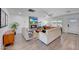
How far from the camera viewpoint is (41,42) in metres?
2.30

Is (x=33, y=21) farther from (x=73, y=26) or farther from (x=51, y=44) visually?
(x=73, y=26)

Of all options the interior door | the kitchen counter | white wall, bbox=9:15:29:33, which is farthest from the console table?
the interior door

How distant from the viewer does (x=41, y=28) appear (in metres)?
Answer: 2.32

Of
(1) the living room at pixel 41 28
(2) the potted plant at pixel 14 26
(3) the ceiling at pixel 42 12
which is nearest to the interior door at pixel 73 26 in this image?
(1) the living room at pixel 41 28

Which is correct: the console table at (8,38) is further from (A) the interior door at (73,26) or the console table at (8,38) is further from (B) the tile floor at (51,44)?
(A) the interior door at (73,26)

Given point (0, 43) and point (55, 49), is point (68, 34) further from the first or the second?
point (0, 43)

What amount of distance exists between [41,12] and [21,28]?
643 mm

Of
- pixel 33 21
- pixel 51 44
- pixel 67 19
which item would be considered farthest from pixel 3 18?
pixel 67 19

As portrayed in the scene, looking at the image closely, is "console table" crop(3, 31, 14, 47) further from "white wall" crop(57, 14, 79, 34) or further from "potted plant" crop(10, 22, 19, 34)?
"white wall" crop(57, 14, 79, 34)

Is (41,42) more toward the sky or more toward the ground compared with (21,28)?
more toward the ground

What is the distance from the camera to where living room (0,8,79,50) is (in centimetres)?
222

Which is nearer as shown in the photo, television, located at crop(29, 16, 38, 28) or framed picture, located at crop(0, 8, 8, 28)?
framed picture, located at crop(0, 8, 8, 28)

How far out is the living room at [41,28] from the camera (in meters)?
2.22

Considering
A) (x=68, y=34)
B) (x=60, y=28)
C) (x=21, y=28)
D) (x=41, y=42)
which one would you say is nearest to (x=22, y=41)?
(x=21, y=28)
